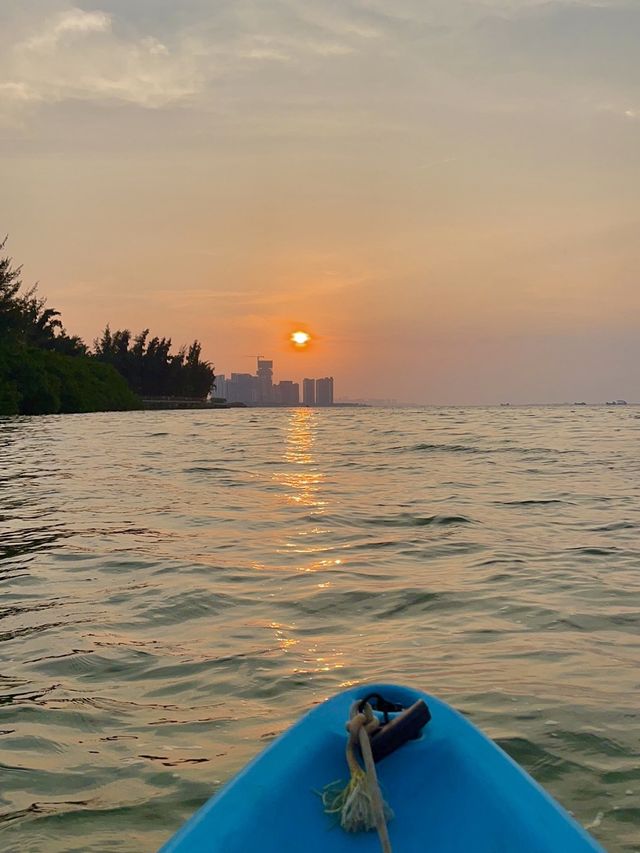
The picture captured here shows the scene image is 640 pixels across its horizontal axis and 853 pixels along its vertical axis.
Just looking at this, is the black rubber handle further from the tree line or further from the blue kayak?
the tree line

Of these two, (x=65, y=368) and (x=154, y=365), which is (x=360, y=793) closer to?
(x=65, y=368)

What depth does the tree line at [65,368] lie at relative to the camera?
5347 cm

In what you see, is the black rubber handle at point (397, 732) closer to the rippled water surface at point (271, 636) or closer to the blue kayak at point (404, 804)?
the blue kayak at point (404, 804)

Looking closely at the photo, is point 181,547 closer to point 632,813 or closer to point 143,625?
point 143,625

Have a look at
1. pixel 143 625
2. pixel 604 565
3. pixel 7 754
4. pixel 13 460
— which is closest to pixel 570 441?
pixel 13 460

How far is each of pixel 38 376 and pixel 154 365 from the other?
64.0 meters

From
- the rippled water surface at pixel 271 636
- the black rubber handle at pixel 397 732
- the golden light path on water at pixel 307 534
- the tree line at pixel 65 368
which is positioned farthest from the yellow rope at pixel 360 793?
the tree line at pixel 65 368

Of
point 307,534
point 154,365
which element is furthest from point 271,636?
point 154,365

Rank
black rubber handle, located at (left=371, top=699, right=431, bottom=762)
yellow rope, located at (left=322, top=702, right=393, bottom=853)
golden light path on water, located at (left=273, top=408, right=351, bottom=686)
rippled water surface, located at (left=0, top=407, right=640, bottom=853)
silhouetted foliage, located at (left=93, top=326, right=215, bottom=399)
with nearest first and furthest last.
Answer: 1. yellow rope, located at (left=322, top=702, right=393, bottom=853)
2. black rubber handle, located at (left=371, top=699, right=431, bottom=762)
3. rippled water surface, located at (left=0, top=407, right=640, bottom=853)
4. golden light path on water, located at (left=273, top=408, right=351, bottom=686)
5. silhouetted foliage, located at (left=93, top=326, right=215, bottom=399)

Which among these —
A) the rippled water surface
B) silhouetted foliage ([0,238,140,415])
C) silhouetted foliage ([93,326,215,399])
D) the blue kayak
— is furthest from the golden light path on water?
silhouetted foliage ([93,326,215,399])

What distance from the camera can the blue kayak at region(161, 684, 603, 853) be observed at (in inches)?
78.7

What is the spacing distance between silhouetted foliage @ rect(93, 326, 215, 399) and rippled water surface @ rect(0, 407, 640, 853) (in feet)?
342

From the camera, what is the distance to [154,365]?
4616 inches

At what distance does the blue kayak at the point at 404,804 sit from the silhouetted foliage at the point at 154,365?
111 meters
